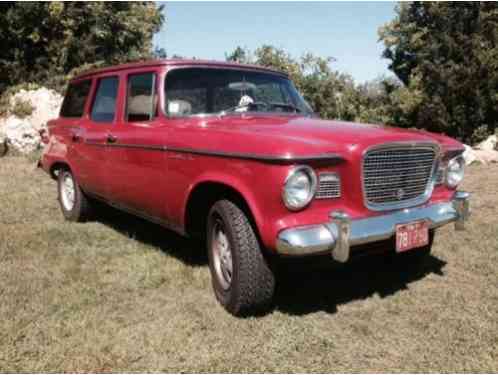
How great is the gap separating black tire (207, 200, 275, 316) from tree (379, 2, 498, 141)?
42.4 feet

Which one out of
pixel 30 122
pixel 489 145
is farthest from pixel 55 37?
pixel 489 145

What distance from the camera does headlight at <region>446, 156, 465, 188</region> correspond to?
12.0ft

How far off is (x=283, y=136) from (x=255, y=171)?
0.95 feet

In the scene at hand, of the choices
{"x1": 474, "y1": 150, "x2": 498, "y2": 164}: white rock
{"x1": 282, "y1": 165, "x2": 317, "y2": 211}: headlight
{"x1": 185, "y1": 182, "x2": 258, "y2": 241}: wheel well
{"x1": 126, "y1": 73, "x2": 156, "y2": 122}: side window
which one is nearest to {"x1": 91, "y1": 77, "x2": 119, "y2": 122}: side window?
{"x1": 126, "y1": 73, "x2": 156, "y2": 122}: side window

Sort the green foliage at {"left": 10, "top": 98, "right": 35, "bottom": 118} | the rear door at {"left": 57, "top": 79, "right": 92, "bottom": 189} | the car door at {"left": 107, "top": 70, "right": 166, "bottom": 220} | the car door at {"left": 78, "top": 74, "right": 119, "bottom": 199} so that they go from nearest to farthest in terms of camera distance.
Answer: the car door at {"left": 107, "top": 70, "right": 166, "bottom": 220} < the car door at {"left": 78, "top": 74, "right": 119, "bottom": 199} < the rear door at {"left": 57, "top": 79, "right": 92, "bottom": 189} < the green foliage at {"left": 10, "top": 98, "right": 35, "bottom": 118}

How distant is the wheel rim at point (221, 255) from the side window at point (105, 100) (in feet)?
6.35

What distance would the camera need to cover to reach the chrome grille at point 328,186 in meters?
2.79

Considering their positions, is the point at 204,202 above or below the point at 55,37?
below

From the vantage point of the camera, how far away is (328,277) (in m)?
3.92

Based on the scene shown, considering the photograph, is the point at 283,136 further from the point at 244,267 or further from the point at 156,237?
the point at 156,237

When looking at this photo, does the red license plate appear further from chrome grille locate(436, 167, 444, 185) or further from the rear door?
the rear door

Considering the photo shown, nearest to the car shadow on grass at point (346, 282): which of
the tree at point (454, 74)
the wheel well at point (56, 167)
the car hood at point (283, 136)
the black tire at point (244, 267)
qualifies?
the black tire at point (244, 267)

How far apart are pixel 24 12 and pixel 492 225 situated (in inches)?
545

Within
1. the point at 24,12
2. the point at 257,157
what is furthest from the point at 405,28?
the point at 257,157
